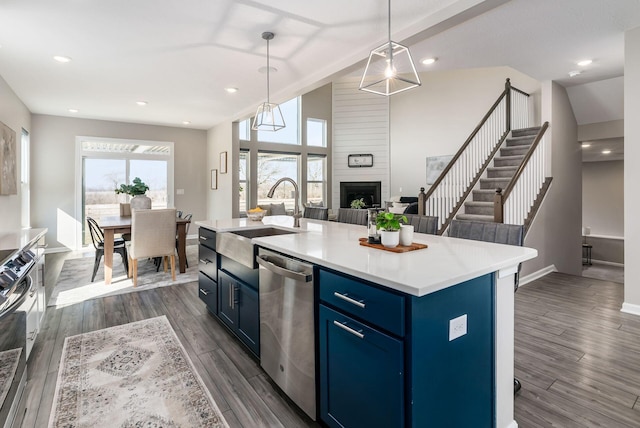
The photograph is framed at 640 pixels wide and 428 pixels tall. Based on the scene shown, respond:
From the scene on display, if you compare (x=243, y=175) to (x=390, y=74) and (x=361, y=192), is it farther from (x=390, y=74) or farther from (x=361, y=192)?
(x=390, y=74)

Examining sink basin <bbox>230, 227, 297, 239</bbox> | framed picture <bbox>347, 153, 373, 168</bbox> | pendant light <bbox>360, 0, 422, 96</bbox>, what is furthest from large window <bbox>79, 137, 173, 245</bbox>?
pendant light <bbox>360, 0, 422, 96</bbox>

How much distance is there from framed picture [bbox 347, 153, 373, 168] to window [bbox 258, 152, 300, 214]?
151 cm

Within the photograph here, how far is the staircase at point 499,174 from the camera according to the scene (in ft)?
16.5

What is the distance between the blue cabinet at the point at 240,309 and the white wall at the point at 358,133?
6874mm

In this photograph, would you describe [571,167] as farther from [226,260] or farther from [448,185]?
[226,260]

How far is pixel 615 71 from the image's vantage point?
4332mm

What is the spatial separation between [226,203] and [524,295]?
550 centimetres

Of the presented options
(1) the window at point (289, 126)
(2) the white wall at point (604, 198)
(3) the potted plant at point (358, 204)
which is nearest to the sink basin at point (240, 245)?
(3) the potted plant at point (358, 204)

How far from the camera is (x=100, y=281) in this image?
4352 mm

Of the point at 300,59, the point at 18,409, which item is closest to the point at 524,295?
the point at 300,59

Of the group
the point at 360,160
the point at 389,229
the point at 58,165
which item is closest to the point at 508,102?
the point at 360,160

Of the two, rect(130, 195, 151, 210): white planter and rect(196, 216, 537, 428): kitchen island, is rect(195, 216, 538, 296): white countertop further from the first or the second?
rect(130, 195, 151, 210): white planter

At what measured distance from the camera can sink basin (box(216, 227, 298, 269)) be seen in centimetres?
223

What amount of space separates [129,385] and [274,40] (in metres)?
3.14
